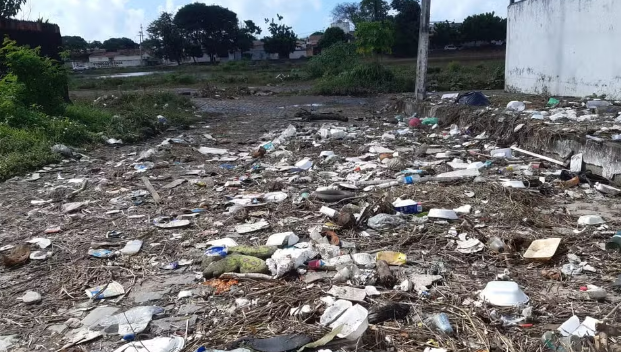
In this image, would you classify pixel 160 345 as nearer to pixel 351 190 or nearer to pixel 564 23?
pixel 351 190

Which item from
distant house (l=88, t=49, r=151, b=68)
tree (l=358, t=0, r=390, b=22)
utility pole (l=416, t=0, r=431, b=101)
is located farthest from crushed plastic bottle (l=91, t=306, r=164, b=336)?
distant house (l=88, t=49, r=151, b=68)

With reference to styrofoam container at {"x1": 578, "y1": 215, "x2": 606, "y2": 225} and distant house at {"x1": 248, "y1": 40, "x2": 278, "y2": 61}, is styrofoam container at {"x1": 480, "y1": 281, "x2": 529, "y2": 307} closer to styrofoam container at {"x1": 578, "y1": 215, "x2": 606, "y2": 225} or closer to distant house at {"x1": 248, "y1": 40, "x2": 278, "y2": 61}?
styrofoam container at {"x1": 578, "y1": 215, "x2": 606, "y2": 225}

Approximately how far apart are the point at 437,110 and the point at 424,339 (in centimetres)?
739

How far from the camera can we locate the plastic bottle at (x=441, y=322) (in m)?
2.02

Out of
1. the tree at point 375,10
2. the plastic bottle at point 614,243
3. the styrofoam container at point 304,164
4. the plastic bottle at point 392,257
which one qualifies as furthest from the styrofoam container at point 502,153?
the tree at point 375,10

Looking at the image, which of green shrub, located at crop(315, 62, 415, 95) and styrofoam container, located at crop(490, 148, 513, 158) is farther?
green shrub, located at crop(315, 62, 415, 95)

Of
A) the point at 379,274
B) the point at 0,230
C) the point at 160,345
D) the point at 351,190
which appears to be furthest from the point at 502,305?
the point at 0,230

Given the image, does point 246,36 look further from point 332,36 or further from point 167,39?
point 332,36

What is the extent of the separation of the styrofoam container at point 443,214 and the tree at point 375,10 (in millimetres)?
32443

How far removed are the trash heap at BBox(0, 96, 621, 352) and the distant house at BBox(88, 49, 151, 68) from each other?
164ft

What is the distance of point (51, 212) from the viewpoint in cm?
416

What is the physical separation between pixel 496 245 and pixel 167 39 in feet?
161

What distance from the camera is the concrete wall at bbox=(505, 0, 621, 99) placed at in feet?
24.5

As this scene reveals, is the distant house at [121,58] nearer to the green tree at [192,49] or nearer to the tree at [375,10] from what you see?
the green tree at [192,49]
